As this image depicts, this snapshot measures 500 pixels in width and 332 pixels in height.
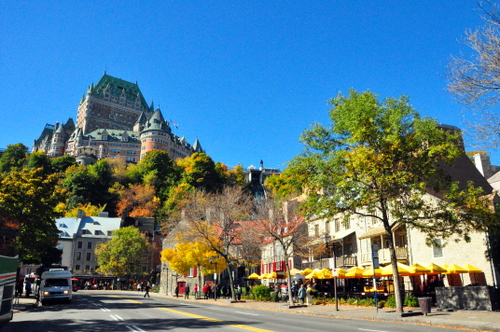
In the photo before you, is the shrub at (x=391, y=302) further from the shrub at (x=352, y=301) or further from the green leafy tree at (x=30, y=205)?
the green leafy tree at (x=30, y=205)

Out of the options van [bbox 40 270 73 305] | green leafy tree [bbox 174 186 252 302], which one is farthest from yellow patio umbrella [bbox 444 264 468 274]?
van [bbox 40 270 73 305]

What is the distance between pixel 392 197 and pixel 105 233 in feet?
253

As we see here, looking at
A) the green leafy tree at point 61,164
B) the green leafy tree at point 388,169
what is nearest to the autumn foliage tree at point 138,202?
the green leafy tree at point 61,164

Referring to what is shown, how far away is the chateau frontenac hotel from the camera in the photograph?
151m

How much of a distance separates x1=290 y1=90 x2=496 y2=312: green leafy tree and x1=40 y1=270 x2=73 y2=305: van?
2073 centimetres

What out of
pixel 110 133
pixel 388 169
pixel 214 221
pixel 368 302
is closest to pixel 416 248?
pixel 368 302

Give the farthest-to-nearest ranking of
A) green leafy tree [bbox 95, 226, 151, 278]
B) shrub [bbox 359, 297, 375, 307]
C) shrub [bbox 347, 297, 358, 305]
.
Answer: green leafy tree [bbox 95, 226, 151, 278] < shrub [bbox 347, 297, 358, 305] < shrub [bbox 359, 297, 375, 307]

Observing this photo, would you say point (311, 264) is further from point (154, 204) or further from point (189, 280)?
point (154, 204)

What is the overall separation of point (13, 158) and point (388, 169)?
132 metres

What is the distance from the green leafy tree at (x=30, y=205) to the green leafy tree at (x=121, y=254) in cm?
3703

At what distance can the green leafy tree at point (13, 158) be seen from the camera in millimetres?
119812

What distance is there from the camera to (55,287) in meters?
29.3

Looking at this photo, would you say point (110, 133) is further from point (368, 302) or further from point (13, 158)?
point (368, 302)

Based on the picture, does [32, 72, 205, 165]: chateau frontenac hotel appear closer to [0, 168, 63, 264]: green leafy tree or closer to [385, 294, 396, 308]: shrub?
[0, 168, 63, 264]: green leafy tree
